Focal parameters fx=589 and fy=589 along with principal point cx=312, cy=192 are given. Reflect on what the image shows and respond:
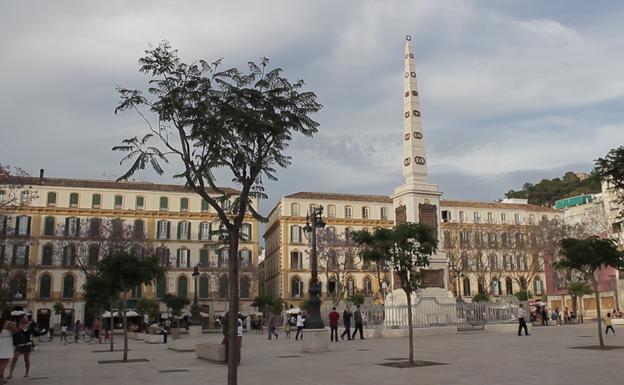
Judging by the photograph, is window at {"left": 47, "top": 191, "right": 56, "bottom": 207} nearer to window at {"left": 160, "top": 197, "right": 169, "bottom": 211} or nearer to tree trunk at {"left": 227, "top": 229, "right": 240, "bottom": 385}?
window at {"left": 160, "top": 197, "right": 169, "bottom": 211}

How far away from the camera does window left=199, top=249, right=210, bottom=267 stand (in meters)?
66.9

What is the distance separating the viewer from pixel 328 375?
12.3 m

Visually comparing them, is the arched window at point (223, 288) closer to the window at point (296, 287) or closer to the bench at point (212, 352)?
the window at point (296, 287)

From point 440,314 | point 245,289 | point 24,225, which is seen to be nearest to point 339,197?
point 245,289

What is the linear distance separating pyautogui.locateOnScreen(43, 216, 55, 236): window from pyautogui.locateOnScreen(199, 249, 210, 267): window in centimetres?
1595

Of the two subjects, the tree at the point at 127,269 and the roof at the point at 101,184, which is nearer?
the tree at the point at 127,269

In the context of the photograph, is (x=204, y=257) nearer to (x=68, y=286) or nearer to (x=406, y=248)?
(x=68, y=286)

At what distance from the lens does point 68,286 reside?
62438 millimetres

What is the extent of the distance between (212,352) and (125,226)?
150ft

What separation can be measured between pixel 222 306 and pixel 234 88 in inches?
2319

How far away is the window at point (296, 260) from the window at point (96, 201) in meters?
22.6

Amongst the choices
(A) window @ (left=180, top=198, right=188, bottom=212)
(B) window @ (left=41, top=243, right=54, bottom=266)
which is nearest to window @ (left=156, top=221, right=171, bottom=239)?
(A) window @ (left=180, top=198, right=188, bottom=212)

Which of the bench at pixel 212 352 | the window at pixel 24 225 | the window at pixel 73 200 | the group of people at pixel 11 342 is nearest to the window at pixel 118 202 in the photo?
the window at pixel 73 200

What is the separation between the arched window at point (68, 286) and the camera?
62219mm
